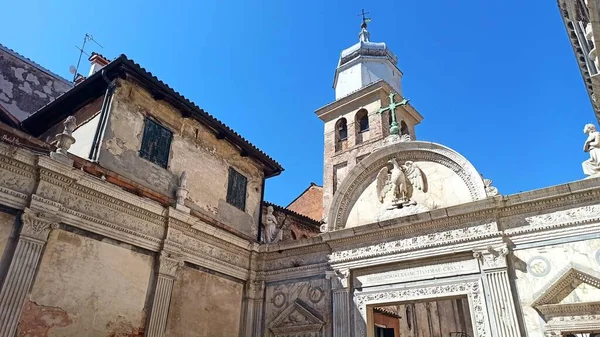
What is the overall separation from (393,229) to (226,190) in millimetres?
4865

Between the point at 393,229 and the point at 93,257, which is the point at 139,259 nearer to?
the point at 93,257

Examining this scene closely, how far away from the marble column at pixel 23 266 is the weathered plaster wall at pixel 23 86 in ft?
26.2

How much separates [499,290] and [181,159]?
7.89m

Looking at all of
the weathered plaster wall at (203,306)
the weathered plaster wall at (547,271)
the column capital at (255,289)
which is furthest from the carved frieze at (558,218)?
the weathered plaster wall at (203,306)

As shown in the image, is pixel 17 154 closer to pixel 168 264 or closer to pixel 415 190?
pixel 168 264

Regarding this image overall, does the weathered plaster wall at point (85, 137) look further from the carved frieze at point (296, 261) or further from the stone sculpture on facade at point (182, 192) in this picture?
the carved frieze at point (296, 261)

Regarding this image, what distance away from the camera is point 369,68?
70.7 feet

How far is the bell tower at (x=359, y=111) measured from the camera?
18797 mm

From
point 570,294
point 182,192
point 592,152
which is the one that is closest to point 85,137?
point 182,192

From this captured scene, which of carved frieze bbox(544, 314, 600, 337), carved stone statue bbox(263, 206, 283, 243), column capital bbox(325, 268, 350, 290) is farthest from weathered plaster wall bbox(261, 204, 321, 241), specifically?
carved frieze bbox(544, 314, 600, 337)

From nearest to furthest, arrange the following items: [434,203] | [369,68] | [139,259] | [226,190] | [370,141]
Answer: [139,259] < [434,203] < [226,190] < [370,141] < [369,68]

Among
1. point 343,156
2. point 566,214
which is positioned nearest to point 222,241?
point 566,214

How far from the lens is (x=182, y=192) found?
976cm

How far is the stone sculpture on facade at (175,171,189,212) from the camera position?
9578 mm
